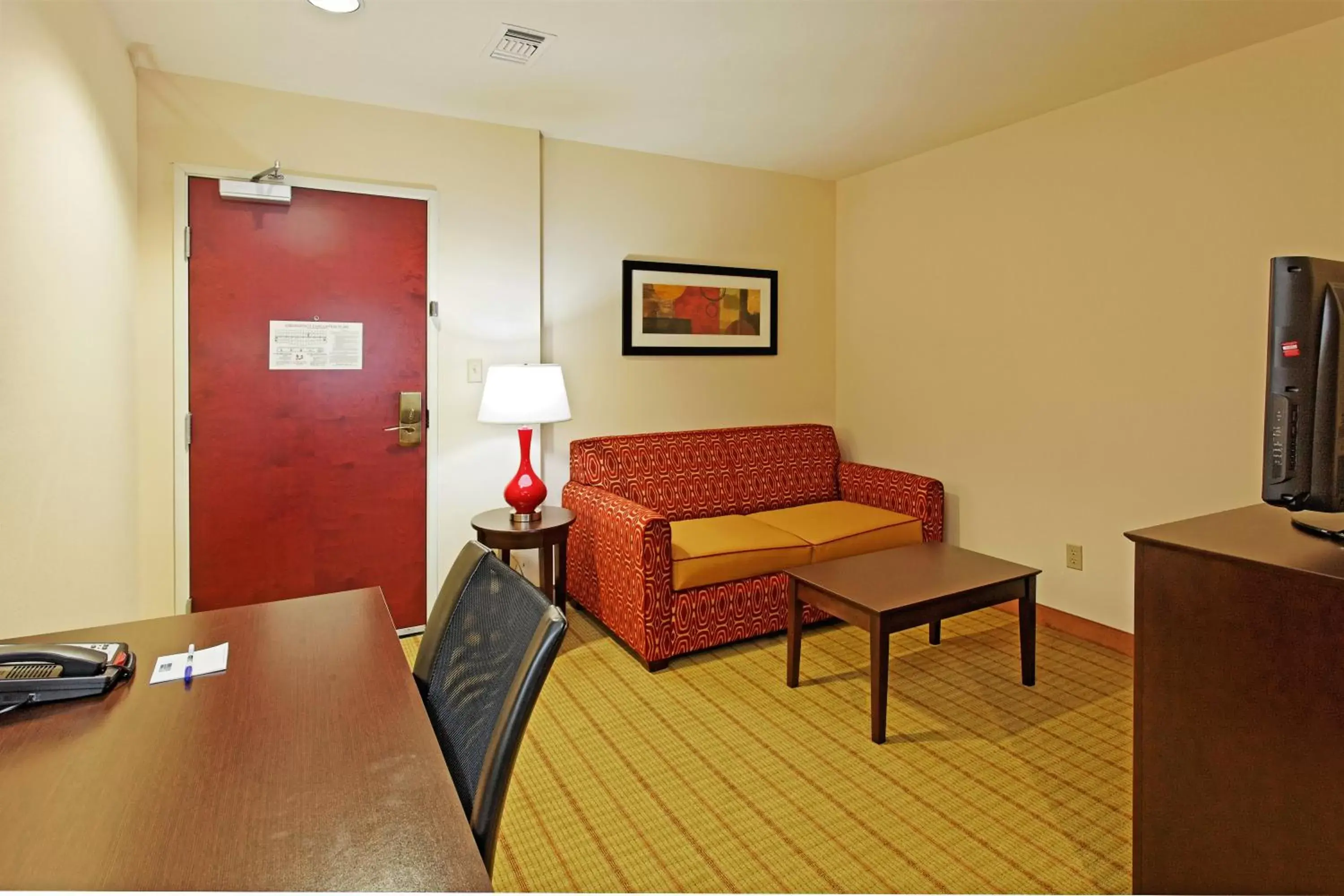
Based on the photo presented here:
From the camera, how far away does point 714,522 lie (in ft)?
11.9

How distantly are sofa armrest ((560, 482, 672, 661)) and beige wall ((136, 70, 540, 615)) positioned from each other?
0.50 meters

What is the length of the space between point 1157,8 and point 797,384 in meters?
2.51

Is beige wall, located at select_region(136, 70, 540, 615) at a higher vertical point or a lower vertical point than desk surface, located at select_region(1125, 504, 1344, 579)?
higher

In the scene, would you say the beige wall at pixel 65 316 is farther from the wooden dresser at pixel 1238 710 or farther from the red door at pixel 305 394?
the wooden dresser at pixel 1238 710

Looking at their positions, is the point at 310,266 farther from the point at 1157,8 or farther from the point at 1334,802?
the point at 1334,802

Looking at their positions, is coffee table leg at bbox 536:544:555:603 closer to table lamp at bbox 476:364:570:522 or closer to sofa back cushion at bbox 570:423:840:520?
table lamp at bbox 476:364:570:522

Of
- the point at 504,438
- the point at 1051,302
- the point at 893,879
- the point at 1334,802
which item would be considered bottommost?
the point at 893,879

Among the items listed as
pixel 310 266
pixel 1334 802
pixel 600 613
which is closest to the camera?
pixel 1334 802

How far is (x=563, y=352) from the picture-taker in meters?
3.77

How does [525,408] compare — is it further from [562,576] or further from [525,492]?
[562,576]

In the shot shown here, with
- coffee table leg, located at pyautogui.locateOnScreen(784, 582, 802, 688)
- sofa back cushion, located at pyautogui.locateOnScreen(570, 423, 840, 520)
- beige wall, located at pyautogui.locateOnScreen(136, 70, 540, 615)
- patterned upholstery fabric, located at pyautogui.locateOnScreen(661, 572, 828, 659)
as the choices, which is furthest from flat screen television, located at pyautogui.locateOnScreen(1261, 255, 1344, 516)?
beige wall, located at pyautogui.locateOnScreen(136, 70, 540, 615)

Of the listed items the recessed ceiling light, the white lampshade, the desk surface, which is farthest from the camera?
the white lampshade

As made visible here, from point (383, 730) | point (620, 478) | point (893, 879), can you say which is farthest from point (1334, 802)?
point (620, 478)

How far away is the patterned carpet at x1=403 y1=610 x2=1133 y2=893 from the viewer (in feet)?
5.91
